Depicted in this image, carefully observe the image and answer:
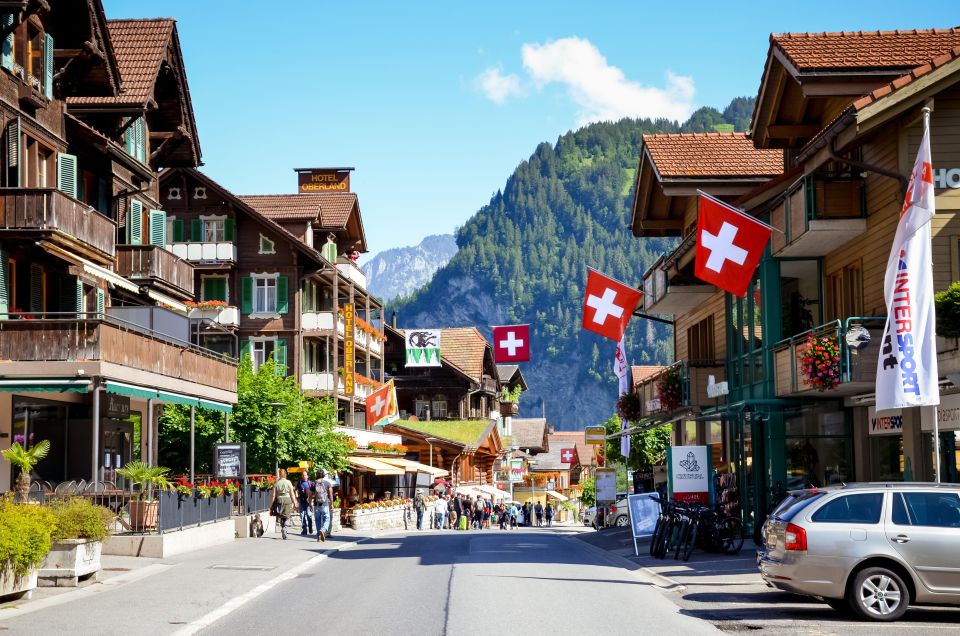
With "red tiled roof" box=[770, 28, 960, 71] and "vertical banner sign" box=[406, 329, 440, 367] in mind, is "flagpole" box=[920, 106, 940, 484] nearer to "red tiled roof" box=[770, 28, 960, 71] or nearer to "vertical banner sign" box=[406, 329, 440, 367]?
"red tiled roof" box=[770, 28, 960, 71]

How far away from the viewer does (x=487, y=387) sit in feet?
323

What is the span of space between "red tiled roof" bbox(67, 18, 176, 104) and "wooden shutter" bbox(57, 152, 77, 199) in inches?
117

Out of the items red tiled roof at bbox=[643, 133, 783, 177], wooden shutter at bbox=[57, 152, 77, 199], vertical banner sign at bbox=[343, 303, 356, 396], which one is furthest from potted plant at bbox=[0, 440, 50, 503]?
vertical banner sign at bbox=[343, 303, 356, 396]

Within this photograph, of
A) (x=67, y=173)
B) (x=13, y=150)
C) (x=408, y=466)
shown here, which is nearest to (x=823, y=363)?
(x=13, y=150)

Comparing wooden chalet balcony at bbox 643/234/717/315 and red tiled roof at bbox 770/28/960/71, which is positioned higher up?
red tiled roof at bbox 770/28/960/71

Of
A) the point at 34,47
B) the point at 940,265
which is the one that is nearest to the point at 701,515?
the point at 940,265

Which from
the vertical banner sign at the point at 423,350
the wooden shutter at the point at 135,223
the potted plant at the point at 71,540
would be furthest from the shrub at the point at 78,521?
the vertical banner sign at the point at 423,350

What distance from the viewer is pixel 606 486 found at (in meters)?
49.7

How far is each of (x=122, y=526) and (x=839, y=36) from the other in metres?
17.4

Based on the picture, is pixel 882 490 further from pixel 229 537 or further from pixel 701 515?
pixel 229 537

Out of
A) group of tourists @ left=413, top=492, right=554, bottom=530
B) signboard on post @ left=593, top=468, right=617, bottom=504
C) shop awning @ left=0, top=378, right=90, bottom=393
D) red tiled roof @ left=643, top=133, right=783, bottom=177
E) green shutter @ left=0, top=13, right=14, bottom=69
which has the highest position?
green shutter @ left=0, top=13, right=14, bottom=69

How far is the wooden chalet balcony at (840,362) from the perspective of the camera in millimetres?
23375

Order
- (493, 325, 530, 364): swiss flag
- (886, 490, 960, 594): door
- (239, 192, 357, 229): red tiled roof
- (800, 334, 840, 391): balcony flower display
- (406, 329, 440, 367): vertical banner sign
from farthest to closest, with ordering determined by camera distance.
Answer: (406, 329, 440, 367): vertical banner sign → (493, 325, 530, 364): swiss flag → (239, 192, 357, 229): red tiled roof → (800, 334, 840, 391): balcony flower display → (886, 490, 960, 594): door

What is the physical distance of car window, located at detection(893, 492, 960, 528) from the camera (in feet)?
48.3
